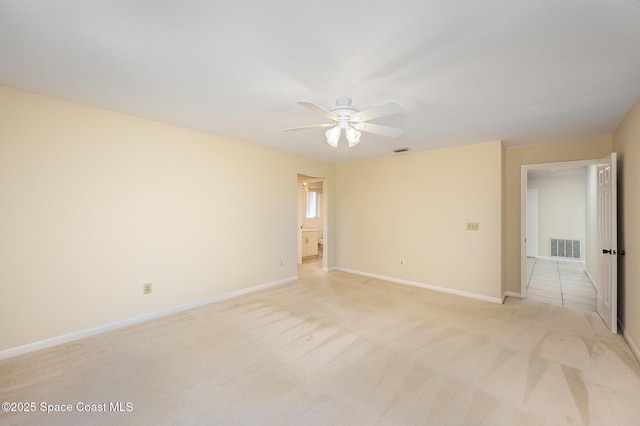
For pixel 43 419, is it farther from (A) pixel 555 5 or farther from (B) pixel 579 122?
(B) pixel 579 122

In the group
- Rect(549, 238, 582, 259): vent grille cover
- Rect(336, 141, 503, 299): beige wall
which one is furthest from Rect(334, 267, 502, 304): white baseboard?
Rect(549, 238, 582, 259): vent grille cover

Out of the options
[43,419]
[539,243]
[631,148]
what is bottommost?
[43,419]

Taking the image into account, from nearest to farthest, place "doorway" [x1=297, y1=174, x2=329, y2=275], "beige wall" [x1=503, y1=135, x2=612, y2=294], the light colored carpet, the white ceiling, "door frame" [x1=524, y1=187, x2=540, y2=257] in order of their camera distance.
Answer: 1. the white ceiling
2. the light colored carpet
3. "beige wall" [x1=503, y1=135, x2=612, y2=294]
4. "doorway" [x1=297, y1=174, x2=329, y2=275]
5. "door frame" [x1=524, y1=187, x2=540, y2=257]

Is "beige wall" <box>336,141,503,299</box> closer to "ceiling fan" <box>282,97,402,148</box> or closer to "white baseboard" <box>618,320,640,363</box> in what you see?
"white baseboard" <box>618,320,640,363</box>

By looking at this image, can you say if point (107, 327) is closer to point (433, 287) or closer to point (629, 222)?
point (433, 287)

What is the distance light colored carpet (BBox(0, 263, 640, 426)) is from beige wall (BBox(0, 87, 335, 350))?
1.28 feet

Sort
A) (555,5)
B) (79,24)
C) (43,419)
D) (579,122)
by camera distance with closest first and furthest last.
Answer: (555,5) → (79,24) → (43,419) → (579,122)

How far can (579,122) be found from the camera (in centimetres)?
311

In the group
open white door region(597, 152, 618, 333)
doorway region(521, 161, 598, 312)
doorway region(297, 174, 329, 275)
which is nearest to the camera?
open white door region(597, 152, 618, 333)

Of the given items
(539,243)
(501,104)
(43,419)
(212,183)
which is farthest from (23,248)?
(539,243)

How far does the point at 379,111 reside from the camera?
2107mm

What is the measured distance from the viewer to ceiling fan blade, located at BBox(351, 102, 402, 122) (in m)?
2.02

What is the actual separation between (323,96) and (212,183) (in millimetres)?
2259

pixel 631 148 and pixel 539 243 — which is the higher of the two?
pixel 631 148
